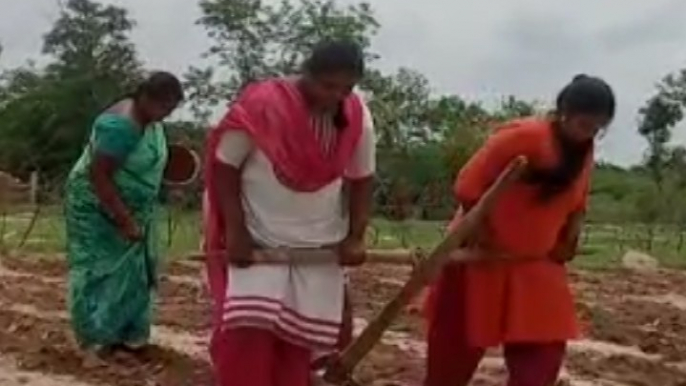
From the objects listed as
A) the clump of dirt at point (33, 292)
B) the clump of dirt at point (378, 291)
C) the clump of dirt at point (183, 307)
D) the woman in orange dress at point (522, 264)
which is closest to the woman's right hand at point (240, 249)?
the woman in orange dress at point (522, 264)

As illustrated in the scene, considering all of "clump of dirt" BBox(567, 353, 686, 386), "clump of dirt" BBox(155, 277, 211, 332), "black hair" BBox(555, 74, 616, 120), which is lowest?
"clump of dirt" BBox(567, 353, 686, 386)

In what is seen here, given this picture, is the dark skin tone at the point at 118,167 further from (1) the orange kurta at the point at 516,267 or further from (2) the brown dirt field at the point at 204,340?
(1) the orange kurta at the point at 516,267

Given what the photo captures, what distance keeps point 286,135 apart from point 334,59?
254 millimetres

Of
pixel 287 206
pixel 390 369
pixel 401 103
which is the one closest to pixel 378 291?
pixel 390 369

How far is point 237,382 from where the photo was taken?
4.81 meters

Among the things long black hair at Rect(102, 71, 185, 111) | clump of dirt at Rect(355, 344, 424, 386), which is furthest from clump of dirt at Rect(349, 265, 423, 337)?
long black hair at Rect(102, 71, 185, 111)

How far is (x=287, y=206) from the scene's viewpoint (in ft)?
15.9

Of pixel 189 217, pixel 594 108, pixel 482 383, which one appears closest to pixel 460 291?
pixel 594 108

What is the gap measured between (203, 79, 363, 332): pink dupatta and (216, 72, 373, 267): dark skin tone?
0.04m

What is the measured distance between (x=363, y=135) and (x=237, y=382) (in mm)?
807

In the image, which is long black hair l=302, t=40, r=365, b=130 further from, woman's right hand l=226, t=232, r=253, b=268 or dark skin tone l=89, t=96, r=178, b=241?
dark skin tone l=89, t=96, r=178, b=241

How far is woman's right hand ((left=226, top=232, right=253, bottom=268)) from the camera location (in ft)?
15.9

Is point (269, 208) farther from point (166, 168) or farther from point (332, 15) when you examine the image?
point (332, 15)

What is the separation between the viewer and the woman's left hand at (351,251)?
492 centimetres
